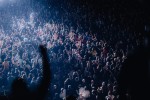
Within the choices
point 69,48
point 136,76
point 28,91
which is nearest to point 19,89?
point 28,91

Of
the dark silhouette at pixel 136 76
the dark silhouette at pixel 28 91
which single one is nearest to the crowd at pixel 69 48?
the dark silhouette at pixel 136 76

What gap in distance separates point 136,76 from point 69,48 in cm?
681

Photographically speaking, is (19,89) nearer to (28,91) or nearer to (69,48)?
(28,91)

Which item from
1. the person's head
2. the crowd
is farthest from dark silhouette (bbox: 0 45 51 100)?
the crowd

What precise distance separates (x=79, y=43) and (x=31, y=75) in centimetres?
285

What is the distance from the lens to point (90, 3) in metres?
14.6

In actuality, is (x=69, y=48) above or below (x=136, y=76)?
above

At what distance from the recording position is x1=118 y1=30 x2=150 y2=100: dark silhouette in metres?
2.86

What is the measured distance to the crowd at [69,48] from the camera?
23.2 feet

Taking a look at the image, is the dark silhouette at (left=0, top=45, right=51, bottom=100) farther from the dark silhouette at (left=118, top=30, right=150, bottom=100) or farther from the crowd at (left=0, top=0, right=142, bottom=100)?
the crowd at (left=0, top=0, right=142, bottom=100)

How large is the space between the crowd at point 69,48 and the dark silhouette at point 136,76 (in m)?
2.00

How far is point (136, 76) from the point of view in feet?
9.49

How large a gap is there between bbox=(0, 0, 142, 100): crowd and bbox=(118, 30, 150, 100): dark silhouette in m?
2.00

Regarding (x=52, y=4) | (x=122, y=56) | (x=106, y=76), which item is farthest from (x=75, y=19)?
(x=106, y=76)
